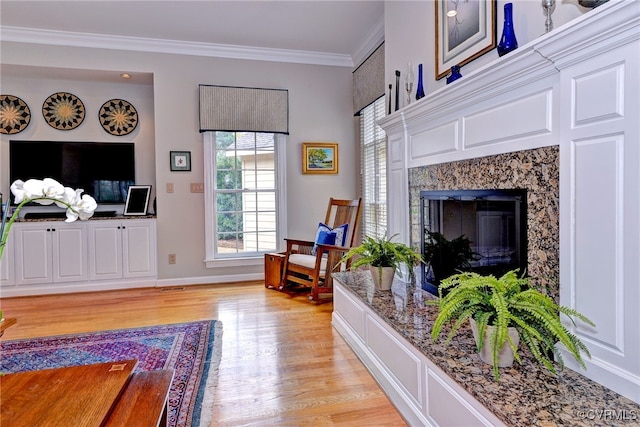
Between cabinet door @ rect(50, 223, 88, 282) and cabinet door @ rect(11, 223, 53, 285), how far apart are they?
2.2 inches

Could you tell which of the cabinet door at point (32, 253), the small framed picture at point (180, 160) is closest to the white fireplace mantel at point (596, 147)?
the small framed picture at point (180, 160)

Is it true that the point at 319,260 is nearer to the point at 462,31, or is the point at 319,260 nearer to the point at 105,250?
the point at 462,31

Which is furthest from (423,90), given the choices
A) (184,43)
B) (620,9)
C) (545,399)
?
(184,43)

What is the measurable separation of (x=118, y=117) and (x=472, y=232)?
14.6ft

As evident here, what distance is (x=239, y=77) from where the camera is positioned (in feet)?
14.7

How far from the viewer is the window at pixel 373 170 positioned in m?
4.07

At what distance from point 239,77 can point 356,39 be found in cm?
148

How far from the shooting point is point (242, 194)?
460 cm

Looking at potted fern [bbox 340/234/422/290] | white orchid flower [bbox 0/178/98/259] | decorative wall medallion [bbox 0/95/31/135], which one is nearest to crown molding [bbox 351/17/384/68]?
potted fern [bbox 340/234/422/290]

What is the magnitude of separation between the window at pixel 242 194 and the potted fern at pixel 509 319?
11.3 ft

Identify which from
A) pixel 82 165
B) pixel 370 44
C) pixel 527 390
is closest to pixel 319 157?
pixel 370 44

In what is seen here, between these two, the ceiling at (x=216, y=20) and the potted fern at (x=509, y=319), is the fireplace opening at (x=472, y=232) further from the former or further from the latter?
the ceiling at (x=216, y=20)

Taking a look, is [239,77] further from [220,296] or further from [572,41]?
[572,41]

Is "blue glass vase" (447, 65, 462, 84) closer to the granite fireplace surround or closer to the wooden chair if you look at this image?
the granite fireplace surround
